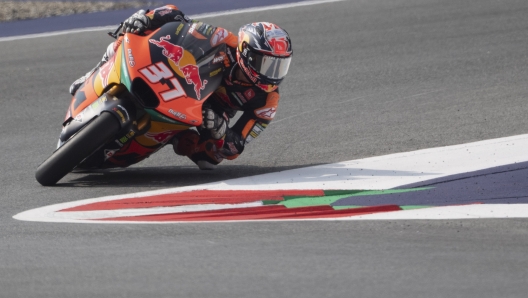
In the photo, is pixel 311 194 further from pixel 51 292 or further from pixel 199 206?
pixel 51 292

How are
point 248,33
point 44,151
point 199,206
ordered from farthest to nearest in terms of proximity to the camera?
point 44,151 < point 248,33 < point 199,206

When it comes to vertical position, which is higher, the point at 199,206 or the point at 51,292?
the point at 51,292

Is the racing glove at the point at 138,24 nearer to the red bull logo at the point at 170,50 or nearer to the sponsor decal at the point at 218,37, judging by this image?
the red bull logo at the point at 170,50

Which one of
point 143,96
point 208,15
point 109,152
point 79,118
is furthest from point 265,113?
point 208,15

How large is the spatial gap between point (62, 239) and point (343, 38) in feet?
21.8

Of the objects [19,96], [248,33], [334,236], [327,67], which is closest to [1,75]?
[19,96]

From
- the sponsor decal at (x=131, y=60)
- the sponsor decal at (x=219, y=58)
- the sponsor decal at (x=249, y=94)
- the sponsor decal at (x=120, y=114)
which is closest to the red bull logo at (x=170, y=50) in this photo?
the sponsor decal at (x=131, y=60)

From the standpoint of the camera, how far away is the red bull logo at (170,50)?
19.8ft

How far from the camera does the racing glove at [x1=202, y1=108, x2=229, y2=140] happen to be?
611 cm

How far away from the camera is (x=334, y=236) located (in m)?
4.64

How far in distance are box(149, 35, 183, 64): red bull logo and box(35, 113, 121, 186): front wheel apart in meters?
0.61

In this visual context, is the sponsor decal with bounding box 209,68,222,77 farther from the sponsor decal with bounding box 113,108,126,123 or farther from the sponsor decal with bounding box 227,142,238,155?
the sponsor decal with bounding box 113,108,126,123

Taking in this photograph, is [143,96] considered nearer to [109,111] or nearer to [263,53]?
[109,111]

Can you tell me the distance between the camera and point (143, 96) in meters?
6.00
